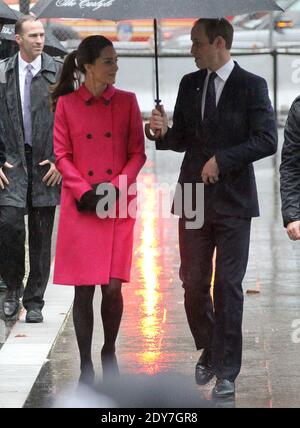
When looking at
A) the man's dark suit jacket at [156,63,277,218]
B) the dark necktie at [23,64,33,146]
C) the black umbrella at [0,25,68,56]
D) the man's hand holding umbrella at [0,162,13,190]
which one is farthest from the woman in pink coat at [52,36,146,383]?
the black umbrella at [0,25,68,56]

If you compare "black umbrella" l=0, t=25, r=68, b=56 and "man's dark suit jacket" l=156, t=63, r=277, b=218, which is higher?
"man's dark suit jacket" l=156, t=63, r=277, b=218

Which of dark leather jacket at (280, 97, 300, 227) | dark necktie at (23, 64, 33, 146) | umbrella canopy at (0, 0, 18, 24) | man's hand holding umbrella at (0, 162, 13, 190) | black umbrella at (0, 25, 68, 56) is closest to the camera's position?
dark leather jacket at (280, 97, 300, 227)

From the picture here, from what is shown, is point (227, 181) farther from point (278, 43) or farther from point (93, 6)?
point (278, 43)

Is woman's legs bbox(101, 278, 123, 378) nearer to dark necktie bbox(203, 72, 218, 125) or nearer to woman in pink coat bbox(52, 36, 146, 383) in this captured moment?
woman in pink coat bbox(52, 36, 146, 383)

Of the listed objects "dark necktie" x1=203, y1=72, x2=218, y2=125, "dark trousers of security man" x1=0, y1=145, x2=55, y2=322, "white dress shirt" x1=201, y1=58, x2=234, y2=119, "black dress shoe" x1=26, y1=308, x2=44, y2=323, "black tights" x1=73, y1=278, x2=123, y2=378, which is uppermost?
"white dress shirt" x1=201, y1=58, x2=234, y2=119

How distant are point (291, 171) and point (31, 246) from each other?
2983 millimetres

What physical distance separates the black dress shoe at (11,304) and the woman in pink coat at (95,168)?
1.81m

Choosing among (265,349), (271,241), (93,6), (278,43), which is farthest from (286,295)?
(278,43)

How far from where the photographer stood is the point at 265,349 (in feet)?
26.1

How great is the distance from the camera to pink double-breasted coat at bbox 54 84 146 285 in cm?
704

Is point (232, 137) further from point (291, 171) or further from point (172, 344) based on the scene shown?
point (172, 344)

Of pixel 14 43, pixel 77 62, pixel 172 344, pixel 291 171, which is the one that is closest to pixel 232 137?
pixel 291 171

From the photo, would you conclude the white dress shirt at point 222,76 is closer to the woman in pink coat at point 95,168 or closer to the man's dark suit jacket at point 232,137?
the man's dark suit jacket at point 232,137

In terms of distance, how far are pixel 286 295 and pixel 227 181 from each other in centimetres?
275
